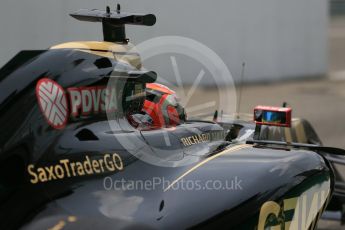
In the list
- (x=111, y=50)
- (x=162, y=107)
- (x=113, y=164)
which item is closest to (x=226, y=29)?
(x=162, y=107)

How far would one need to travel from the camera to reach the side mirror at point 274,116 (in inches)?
174

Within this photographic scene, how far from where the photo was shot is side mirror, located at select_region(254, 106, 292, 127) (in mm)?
4422

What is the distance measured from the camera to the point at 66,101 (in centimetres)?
348

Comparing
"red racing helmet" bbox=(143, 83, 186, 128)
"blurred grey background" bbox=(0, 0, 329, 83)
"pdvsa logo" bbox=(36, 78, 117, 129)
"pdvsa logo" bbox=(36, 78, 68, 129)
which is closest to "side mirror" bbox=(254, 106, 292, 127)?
"red racing helmet" bbox=(143, 83, 186, 128)

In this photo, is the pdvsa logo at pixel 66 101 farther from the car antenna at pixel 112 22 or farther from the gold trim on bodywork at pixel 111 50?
the car antenna at pixel 112 22

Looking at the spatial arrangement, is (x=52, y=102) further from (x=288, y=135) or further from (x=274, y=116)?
(x=288, y=135)

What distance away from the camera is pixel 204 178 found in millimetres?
3715

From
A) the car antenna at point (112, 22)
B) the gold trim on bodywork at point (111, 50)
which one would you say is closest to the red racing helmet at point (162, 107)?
the gold trim on bodywork at point (111, 50)

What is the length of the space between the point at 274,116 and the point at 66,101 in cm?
169

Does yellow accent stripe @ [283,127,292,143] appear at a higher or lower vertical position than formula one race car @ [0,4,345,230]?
lower

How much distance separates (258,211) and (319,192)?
0.78 m

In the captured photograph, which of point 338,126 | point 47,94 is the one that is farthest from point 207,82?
point 47,94

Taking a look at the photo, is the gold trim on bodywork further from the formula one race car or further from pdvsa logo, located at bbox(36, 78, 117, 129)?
pdvsa logo, located at bbox(36, 78, 117, 129)

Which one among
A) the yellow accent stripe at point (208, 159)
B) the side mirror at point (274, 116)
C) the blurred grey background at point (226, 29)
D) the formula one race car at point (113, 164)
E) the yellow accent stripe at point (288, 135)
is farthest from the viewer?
the blurred grey background at point (226, 29)
